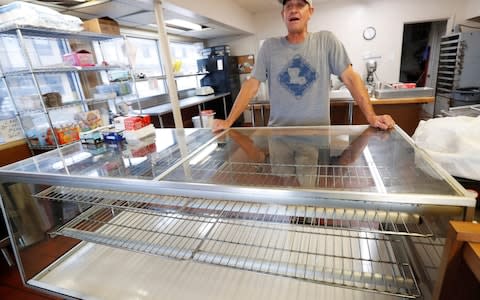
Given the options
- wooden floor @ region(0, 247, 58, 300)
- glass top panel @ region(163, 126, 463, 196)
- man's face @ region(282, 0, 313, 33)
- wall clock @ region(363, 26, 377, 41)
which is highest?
wall clock @ region(363, 26, 377, 41)

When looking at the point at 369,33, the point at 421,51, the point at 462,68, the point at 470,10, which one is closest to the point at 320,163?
the point at 462,68

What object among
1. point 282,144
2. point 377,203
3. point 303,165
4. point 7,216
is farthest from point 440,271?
point 7,216

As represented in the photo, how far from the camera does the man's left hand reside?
110 cm

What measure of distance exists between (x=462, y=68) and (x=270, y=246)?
15.4 feet

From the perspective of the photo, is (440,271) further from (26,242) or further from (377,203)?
(26,242)

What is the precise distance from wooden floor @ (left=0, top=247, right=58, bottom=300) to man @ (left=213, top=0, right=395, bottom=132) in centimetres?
153

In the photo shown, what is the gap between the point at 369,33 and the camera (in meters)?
4.96

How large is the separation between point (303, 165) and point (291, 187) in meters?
0.20

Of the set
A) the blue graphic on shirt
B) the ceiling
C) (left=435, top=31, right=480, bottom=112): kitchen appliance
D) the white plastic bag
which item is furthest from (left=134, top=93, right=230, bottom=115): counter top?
(left=435, top=31, right=480, bottom=112): kitchen appliance

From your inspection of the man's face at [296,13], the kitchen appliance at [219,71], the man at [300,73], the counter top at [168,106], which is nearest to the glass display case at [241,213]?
the man at [300,73]

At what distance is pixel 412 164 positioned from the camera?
2.37 ft

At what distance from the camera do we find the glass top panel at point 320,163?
63 cm

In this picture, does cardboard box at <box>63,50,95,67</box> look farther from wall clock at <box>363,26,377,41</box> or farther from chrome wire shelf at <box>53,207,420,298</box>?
wall clock at <box>363,26,377,41</box>

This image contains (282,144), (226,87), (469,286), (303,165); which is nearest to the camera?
(469,286)
